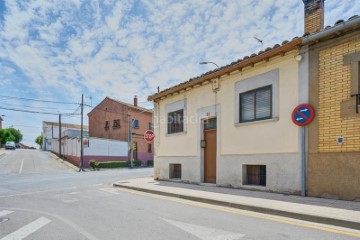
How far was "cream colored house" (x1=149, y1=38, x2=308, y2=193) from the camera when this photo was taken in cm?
899

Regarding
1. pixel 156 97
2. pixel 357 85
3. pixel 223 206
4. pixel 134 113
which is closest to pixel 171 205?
pixel 223 206

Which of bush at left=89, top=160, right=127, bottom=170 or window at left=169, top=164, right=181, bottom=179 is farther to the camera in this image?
bush at left=89, top=160, right=127, bottom=170

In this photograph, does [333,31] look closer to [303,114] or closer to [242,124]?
[303,114]

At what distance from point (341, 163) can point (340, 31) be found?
3.52 meters

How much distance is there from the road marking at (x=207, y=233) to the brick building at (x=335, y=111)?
4.22 metres

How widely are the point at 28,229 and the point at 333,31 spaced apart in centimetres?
860

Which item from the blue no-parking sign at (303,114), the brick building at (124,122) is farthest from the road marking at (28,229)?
the brick building at (124,122)

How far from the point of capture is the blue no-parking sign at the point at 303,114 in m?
8.31

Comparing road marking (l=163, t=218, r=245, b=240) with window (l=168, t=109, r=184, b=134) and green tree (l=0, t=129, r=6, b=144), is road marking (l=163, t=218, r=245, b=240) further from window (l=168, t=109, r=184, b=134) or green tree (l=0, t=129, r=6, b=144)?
green tree (l=0, t=129, r=6, b=144)

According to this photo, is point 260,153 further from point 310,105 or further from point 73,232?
point 73,232

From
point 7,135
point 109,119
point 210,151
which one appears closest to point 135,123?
point 109,119

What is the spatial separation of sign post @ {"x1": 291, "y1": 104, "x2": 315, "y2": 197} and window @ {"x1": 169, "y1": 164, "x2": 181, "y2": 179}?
24.0 feet

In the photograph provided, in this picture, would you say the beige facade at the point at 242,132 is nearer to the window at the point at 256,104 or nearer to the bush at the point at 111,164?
the window at the point at 256,104

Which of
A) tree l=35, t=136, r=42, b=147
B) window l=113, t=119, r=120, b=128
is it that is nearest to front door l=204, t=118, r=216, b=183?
window l=113, t=119, r=120, b=128
